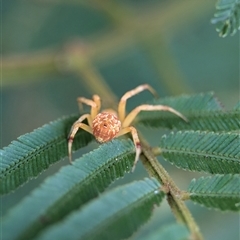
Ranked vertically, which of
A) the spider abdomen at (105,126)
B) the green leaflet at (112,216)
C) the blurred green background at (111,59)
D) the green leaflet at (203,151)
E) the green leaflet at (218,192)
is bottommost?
the green leaflet at (218,192)

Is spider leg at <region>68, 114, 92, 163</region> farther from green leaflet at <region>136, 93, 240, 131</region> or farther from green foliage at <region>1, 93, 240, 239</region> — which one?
green leaflet at <region>136, 93, 240, 131</region>

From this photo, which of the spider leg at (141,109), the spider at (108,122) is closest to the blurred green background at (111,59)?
the spider at (108,122)

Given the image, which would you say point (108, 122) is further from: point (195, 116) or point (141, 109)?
point (195, 116)

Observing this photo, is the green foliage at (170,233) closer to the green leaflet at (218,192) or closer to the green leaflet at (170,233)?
the green leaflet at (170,233)

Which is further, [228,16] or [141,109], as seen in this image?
[141,109]

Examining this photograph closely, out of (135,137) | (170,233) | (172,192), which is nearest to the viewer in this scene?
(170,233)

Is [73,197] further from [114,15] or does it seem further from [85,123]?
[114,15]

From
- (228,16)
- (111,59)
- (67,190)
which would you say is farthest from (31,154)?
Answer: (111,59)
